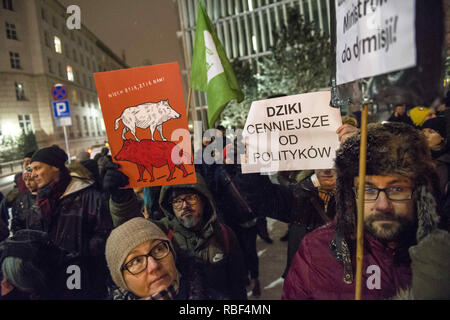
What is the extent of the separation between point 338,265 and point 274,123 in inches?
38.7

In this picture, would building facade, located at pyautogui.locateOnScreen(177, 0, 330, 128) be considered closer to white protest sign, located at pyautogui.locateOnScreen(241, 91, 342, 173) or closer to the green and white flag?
the green and white flag

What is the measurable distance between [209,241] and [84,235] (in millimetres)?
878

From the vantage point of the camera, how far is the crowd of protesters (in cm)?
156

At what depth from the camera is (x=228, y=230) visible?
227 centimetres

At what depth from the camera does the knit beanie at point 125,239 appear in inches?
70.4

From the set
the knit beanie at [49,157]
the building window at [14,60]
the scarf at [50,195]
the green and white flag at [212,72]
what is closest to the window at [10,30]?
the building window at [14,60]

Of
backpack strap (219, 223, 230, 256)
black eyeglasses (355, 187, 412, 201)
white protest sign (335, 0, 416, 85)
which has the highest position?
white protest sign (335, 0, 416, 85)

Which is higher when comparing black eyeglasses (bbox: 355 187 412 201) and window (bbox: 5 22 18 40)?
window (bbox: 5 22 18 40)

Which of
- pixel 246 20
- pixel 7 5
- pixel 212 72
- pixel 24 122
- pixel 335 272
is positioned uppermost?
pixel 246 20

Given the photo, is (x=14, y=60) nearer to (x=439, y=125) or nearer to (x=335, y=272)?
(x=335, y=272)

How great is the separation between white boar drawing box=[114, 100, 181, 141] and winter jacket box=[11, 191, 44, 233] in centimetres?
84

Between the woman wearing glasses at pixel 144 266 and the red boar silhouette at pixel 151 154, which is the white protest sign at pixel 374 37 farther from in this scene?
the woman wearing glasses at pixel 144 266

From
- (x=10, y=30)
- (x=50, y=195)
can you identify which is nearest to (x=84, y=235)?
(x=50, y=195)

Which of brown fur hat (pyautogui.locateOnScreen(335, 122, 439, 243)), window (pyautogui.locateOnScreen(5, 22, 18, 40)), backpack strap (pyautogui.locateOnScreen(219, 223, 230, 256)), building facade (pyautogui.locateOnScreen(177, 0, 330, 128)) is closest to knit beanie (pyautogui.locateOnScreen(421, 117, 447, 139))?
brown fur hat (pyautogui.locateOnScreen(335, 122, 439, 243))
